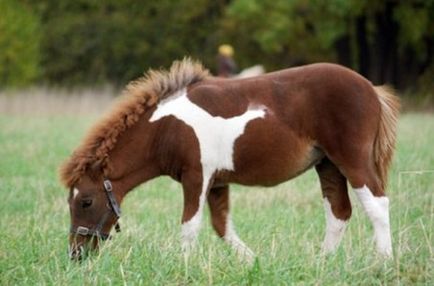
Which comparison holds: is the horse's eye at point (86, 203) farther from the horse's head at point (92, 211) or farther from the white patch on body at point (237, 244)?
the white patch on body at point (237, 244)

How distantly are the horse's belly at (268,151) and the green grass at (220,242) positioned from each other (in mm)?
564

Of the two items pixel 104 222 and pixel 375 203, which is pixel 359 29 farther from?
pixel 104 222

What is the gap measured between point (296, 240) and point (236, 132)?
102 cm

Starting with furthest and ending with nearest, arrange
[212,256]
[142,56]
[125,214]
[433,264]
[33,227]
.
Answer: [142,56] → [125,214] → [33,227] → [212,256] → [433,264]

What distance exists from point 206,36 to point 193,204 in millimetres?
37256

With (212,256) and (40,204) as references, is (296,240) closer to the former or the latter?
A: (212,256)

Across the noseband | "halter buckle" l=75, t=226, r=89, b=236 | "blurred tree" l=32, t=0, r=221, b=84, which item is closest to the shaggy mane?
the noseband

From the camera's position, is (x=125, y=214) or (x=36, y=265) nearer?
(x=36, y=265)

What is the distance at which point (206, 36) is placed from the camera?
143ft

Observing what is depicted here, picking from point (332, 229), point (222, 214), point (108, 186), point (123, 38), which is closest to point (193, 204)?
point (222, 214)

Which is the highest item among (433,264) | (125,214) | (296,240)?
(433,264)

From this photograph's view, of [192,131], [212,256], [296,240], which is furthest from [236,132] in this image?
[212,256]

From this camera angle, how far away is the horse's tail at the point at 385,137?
23.1 ft

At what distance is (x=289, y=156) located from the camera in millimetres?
6977
